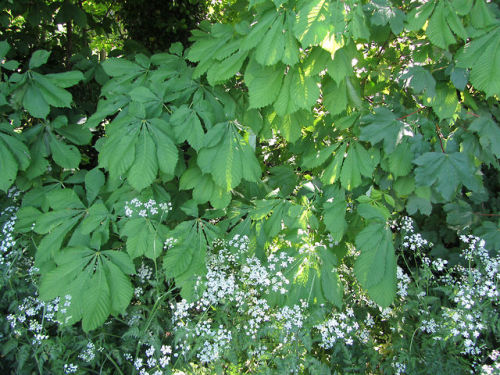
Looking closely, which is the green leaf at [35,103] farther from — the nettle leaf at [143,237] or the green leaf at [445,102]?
the green leaf at [445,102]

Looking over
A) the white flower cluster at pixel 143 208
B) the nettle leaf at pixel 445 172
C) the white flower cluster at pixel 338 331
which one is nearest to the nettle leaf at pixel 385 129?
the nettle leaf at pixel 445 172

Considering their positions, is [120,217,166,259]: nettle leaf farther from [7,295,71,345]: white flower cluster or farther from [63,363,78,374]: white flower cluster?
[63,363,78,374]: white flower cluster

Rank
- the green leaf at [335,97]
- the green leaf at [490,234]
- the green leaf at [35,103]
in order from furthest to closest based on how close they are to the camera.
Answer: the green leaf at [490,234] < the green leaf at [35,103] < the green leaf at [335,97]

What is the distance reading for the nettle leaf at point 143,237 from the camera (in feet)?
6.49

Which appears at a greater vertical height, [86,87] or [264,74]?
[264,74]

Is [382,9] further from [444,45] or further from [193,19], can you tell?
[193,19]

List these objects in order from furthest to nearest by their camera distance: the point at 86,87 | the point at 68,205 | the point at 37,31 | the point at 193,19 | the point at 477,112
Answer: the point at 193,19 < the point at 86,87 < the point at 37,31 < the point at 68,205 < the point at 477,112

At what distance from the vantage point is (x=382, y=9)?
1852 mm

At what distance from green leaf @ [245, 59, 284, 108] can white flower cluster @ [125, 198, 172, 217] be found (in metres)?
0.70

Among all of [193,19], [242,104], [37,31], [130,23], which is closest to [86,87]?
[37,31]

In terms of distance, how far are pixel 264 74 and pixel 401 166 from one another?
808 mm

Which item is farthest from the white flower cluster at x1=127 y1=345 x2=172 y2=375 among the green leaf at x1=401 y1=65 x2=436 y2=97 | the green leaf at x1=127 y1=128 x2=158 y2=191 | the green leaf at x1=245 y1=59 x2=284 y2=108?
the green leaf at x1=401 y1=65 x2=436 y2=97

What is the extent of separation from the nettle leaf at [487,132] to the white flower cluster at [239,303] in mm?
1088

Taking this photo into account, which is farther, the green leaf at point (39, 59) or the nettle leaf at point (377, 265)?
the green leaf at point (39, 59)
